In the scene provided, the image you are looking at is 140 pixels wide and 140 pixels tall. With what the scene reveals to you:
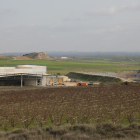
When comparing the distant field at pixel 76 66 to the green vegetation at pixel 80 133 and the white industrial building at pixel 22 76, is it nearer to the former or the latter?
the white industrial building at pixel 22 76

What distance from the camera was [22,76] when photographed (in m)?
40.4

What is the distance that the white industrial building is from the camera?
129 feet

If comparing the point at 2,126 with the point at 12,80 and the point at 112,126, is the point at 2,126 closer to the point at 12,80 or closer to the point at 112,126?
the point at 112,126

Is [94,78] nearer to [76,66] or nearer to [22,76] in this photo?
[22,76]

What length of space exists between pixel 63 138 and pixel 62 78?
41285mm

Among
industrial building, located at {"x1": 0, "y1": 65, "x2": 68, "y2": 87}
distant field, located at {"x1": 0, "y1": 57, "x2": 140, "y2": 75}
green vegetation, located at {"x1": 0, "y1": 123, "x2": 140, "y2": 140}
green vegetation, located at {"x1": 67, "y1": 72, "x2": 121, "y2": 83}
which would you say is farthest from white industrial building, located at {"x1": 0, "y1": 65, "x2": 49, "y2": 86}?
green vegetation, located at {"x1": 0, "y1": 123, "x2": 140, "y2": 140}

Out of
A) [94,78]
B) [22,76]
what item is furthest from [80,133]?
[94,78]

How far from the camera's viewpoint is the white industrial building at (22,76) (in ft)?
129

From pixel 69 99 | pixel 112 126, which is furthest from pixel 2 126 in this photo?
pixel 69 99

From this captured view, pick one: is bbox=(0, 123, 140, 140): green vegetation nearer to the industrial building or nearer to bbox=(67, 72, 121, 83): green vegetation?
the industrial building

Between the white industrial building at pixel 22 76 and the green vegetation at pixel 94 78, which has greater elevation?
the white industrial building at pixel 22 76

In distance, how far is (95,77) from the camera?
184 ft

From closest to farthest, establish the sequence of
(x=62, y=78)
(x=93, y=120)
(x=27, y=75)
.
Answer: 1. (x=93, y=120)
2. (x=27, y=75)
3. (x=62, y=78)

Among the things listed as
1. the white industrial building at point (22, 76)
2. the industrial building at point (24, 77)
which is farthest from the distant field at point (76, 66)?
the white industrial building at point (22, 76)
